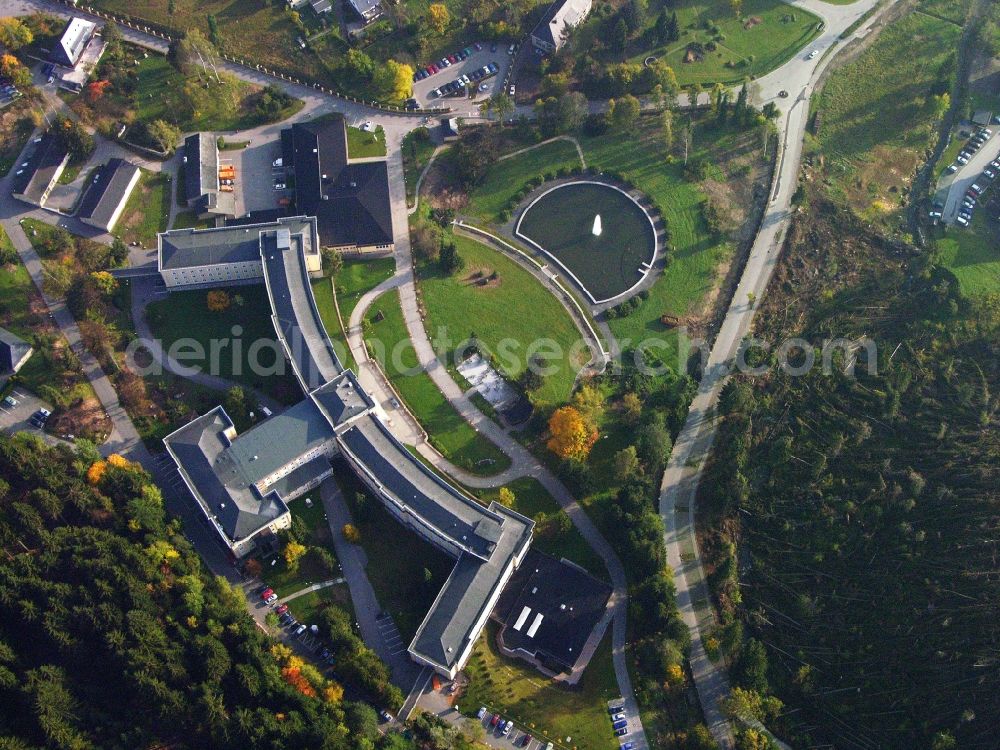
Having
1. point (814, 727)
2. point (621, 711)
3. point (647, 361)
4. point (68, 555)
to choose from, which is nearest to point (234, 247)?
point (68, 555)

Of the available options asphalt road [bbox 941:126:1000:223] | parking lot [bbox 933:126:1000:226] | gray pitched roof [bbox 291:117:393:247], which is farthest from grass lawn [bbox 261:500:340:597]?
asphalt road [bbox 941:126:1000:223]

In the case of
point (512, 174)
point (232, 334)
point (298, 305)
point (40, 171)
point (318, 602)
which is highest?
point (512, 174)

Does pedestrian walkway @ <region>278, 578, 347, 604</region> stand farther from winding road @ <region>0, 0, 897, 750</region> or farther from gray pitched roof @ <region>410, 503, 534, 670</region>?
winding road @ <region>0, 0, 897, 750</region>

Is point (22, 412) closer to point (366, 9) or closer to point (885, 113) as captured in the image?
point (366, 9)

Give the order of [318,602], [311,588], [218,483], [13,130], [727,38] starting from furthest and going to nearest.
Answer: [727,38] < [13,130] < [218,483] < [311,588] < [318,602]

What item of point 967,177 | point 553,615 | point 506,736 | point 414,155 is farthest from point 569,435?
point 967,177
